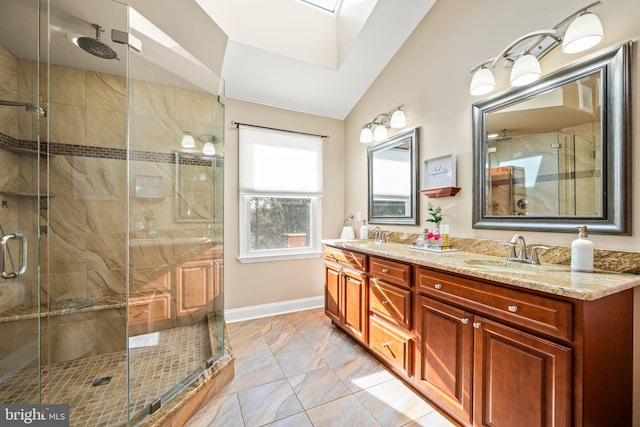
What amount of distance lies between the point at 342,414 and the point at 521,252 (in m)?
1.46

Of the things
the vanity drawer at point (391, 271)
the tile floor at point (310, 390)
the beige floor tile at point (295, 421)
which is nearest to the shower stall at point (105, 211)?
the tile floor at point (310, 390)

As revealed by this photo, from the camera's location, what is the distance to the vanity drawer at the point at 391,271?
177 cm

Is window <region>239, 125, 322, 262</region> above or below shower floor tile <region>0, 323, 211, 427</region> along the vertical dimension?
above

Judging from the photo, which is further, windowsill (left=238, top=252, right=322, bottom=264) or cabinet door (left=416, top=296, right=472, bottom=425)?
windowsill (left=238, top=252, right=322, bottom=264)

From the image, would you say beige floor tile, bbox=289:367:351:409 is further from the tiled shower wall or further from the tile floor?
the tiled shower wall

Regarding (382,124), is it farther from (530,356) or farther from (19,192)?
(19,192)

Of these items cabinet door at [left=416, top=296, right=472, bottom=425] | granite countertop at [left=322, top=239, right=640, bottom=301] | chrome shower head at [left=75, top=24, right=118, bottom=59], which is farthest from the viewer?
chrome shower head at [left=75, top=24, right=118, bottom=59]

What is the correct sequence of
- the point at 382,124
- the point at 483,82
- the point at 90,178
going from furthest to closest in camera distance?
the point at 382,124 → the point at 90,178 → the point at 483,82

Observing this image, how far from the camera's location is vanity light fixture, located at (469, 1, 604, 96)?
125 centimetres

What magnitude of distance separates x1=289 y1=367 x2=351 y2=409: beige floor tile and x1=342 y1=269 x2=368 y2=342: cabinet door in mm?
423

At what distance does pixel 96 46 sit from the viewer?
6.82 feet

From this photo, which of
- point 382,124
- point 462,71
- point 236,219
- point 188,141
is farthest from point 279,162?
point 462,71

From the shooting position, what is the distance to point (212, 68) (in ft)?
8.13

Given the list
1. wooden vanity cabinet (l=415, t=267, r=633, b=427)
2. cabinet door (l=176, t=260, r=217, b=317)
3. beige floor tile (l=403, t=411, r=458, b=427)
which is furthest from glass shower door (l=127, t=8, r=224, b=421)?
wooden vanity cabinet (l=415, t=267, r=633, b=427)
